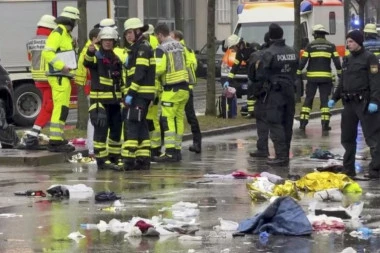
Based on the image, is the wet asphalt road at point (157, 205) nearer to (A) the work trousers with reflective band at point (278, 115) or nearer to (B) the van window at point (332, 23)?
(A) the work trousers with reflective band at point (278, 115)

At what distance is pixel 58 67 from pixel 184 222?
20.3 ft

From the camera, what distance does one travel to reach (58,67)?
617 inches

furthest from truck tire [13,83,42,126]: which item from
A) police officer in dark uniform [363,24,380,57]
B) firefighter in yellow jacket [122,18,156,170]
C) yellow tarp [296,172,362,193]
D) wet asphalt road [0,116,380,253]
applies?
yellow tarp [296,172,362,193]

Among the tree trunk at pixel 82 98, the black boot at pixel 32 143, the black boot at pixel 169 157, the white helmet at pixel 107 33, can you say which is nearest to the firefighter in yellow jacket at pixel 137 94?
the white helmet at pixel 107 33

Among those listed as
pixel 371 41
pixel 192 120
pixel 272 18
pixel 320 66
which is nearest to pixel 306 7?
pixel 272 18

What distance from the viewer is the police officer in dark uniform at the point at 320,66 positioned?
20844 millimetres

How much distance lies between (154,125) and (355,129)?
3387 mm

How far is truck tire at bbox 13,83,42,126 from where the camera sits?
22.8m

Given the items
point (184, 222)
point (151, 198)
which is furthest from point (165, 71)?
point (184, 222)

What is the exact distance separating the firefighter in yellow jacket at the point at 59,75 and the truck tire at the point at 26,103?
6803 millimetres

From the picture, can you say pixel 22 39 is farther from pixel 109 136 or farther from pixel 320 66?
pixel 109 136

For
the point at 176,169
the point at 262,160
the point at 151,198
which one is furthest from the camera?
the point at 262,160

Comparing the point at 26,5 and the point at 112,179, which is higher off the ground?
the point at 26,5

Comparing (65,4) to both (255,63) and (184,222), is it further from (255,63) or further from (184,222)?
(184,222)
